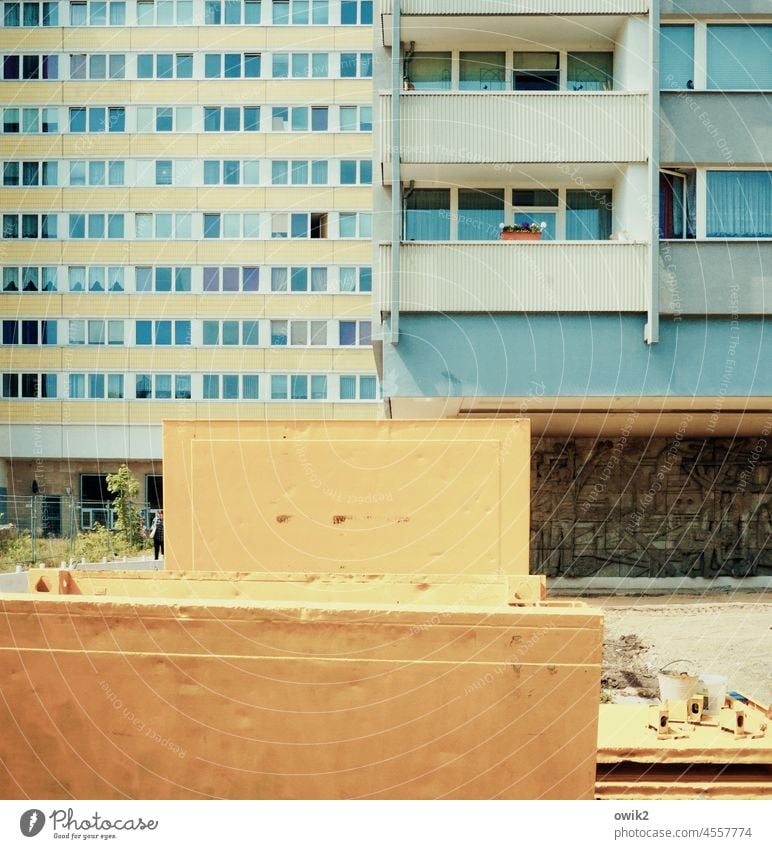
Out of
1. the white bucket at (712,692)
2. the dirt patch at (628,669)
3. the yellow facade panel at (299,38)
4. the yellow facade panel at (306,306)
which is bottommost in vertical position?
the dirt patch at (628,669)

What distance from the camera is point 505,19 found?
62.5ft

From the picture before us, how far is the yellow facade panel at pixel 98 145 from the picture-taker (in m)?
44.6

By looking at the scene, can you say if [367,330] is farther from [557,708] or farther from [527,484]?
[557,708]

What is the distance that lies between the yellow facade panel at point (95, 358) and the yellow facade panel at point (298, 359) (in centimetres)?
611

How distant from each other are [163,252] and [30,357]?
7.22 meters

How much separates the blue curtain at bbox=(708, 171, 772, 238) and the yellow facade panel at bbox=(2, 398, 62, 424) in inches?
1280

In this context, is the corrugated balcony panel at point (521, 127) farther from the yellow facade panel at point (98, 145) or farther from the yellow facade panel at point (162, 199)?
the yellow facade panel at point (98, 145)

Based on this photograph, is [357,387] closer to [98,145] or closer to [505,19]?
[98,145]

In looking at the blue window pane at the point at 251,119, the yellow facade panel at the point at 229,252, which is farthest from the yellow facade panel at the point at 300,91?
the yellow facade panel at the point at 229,252

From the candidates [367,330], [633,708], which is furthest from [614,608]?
[367,330]

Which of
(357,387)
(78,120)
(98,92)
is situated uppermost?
(98,92)

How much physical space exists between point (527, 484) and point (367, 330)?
1274 inches

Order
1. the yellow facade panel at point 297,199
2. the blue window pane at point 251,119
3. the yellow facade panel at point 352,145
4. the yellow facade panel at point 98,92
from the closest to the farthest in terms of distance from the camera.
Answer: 1. the yellow facade panel at point 352,145
2. the yellow facade panel at point 297,199
3. the blue window pane at point 251,119
4. the yellow facade panel at point 98,92

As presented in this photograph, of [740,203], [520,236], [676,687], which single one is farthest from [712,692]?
[740,203]
